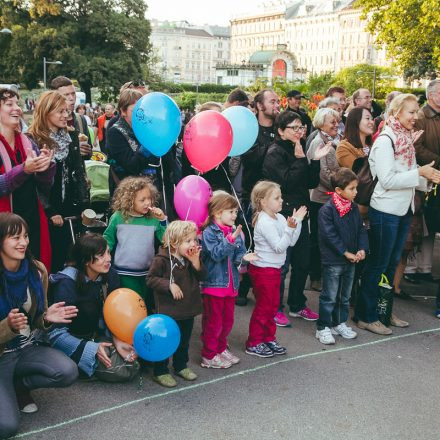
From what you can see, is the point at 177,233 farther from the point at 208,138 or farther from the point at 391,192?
the point at 391,192

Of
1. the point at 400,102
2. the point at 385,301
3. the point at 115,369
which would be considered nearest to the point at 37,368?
the point at 115,369

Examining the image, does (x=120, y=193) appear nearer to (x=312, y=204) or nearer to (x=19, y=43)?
(x=312, y=204)

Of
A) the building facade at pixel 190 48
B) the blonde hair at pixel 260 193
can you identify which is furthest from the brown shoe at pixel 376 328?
the building facade at pixel 190 48

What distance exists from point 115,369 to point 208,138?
6.77 feet

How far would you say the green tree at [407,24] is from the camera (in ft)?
55.9

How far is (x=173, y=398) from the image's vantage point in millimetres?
4020

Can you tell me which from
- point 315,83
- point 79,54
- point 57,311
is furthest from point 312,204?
point 79,54

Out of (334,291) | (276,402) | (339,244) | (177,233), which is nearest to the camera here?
(276,402)

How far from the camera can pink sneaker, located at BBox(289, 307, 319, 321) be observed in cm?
572

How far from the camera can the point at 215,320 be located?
452 cm

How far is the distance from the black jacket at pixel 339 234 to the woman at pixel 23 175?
93.9 inches

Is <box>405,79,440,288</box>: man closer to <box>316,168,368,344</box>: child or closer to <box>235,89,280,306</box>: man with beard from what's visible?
<box>316,168,368,344</box>: child

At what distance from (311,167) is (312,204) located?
33.7 inches

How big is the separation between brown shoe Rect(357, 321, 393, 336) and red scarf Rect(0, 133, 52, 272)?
2.99m
